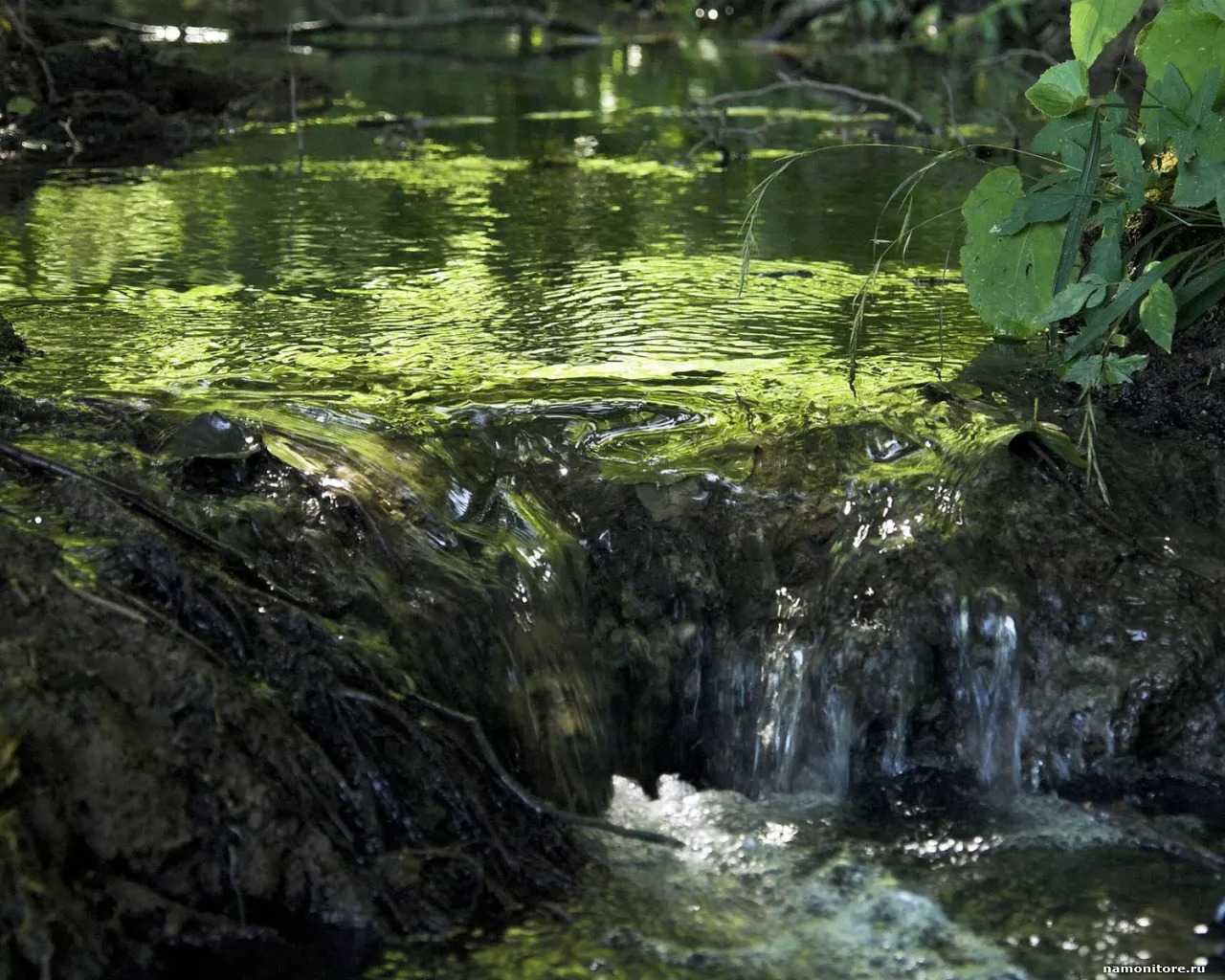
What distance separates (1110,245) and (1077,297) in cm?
17

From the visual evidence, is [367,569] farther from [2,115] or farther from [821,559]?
[2,115]

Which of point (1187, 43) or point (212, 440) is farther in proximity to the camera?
point (1187, 43)

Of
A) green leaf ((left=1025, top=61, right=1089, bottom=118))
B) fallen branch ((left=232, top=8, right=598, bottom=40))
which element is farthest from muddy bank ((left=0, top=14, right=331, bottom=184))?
green leaf ((left=1025, top=61, right=1089, bottom=118))

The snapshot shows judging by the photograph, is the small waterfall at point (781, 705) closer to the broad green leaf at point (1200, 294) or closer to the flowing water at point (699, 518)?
the flowing water at point (699, 518)

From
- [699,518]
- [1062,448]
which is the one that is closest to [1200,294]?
[1062,448]

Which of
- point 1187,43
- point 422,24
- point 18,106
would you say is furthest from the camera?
point 422,24

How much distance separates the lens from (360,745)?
8.19 feet

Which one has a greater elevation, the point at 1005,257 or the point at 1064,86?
the point at 1064,86

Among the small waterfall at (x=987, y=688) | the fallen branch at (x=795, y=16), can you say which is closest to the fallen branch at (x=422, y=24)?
the fallen branch at (x=795, y=16)

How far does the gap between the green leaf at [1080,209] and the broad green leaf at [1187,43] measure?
0.23m

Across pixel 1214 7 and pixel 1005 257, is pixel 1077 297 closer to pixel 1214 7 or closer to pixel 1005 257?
pixel 1005 257

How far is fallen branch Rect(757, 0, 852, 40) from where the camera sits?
15609 millimetres

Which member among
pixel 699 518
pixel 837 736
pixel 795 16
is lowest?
pixel 837 736

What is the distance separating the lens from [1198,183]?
3531 mm
